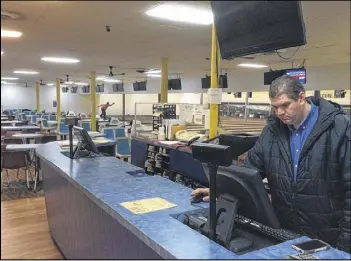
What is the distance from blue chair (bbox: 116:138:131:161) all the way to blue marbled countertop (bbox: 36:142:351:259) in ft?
12.1

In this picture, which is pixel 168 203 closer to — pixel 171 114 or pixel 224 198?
pixel 224 198

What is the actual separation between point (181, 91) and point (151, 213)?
1319 cm

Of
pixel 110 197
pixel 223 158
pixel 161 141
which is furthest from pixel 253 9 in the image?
pixel 161 141

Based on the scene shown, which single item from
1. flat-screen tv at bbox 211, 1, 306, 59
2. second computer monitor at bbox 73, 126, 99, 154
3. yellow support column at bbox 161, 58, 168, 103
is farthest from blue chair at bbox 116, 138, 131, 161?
flat-screen tv at bbox 211, 1, 306, 59

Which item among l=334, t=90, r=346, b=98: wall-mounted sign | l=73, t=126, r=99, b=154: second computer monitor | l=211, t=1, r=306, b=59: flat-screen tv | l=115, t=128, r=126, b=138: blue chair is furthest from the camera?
l=334, t=90, r=346, b=98: wall-mounted sign

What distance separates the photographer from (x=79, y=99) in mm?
21391

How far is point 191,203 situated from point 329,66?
888cm

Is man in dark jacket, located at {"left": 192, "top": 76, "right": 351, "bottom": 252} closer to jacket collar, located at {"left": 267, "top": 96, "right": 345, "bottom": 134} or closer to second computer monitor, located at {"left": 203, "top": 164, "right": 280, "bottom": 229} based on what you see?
jacket collar, located at {"left": 267, "top": 96, "right": 345, "bottom": 134}

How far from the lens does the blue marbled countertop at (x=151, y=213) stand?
4.23 feet

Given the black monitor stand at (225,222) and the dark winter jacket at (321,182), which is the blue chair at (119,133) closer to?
the dark winter jacket at (321,182)

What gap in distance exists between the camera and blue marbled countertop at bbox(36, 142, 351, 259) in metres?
1.29

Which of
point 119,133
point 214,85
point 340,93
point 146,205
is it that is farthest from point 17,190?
point 340,93

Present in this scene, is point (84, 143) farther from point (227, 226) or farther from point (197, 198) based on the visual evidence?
point (227, 226)

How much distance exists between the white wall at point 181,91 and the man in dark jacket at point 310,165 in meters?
6.13
